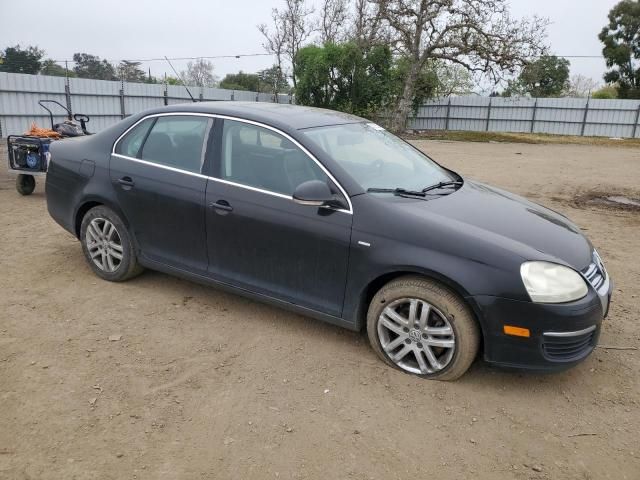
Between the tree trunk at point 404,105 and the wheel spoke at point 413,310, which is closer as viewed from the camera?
the wheel spoke at point 413,310

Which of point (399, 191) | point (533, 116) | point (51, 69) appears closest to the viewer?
point (399, 191)

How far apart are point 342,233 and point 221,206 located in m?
1.00

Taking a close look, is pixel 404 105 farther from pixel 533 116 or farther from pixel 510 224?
pixel 510 224

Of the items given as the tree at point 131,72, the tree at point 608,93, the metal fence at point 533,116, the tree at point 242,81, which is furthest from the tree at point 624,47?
the tree at point 131,72

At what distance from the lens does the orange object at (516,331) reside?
303 centimetres

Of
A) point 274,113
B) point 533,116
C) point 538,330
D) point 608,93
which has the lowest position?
point 538,330

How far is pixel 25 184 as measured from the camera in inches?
331

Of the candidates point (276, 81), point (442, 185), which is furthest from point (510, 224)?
point (276, 81)

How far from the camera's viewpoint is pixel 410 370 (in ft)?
11.1

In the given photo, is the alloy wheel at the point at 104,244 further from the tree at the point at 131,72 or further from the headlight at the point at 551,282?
the tree at the point at 131,72

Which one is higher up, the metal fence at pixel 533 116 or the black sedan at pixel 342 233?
the metal fence at pixel 533 116

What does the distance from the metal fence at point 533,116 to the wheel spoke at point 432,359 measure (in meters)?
31.7

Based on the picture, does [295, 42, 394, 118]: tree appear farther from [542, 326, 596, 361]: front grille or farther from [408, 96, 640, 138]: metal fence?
[542, 326, 596, 361]: front grille

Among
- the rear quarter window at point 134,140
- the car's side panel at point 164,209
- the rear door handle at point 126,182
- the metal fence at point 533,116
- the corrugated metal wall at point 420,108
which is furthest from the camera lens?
the metal fence at point 533,116
